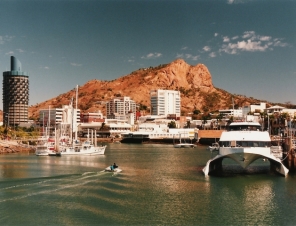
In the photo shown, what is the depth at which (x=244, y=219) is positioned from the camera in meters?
31.4

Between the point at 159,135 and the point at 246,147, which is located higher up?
the point at 159,135

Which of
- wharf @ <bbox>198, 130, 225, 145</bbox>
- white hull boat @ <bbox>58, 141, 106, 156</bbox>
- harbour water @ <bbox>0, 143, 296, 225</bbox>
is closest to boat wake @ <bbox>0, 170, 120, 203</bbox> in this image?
harbour water @ <bbox>0, 143, 296, 225</bbox>

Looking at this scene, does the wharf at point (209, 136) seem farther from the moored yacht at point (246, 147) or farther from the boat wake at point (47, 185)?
the boat wake at point (47, 185)

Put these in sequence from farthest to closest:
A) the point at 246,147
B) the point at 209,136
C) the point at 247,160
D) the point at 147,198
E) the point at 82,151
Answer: the point at 209,136
the point at 82,151
the point at 247,160
the point at 246,147
the point at 147,198

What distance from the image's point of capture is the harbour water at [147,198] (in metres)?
31.3

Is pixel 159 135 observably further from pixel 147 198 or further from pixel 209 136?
pixel 147 198

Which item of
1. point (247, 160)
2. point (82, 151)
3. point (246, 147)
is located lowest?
point (82, 151)

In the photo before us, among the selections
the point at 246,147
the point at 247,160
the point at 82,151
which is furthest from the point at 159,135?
the point at 246,147

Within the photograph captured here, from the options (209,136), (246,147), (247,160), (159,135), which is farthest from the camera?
(159,135)

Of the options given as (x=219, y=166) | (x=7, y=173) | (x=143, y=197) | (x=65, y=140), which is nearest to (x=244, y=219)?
(x=143, y=197)

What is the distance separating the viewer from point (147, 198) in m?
38.6

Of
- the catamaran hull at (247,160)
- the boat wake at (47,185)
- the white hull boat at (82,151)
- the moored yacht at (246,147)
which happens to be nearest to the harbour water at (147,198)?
the boat wake at (47,185)

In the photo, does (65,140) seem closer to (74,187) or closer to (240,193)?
(74,187)

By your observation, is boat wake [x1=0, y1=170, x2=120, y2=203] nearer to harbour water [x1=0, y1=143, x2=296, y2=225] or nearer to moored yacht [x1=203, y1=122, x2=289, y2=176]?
harbour water [x1=0, y1=143, x2=296, y2=225]
